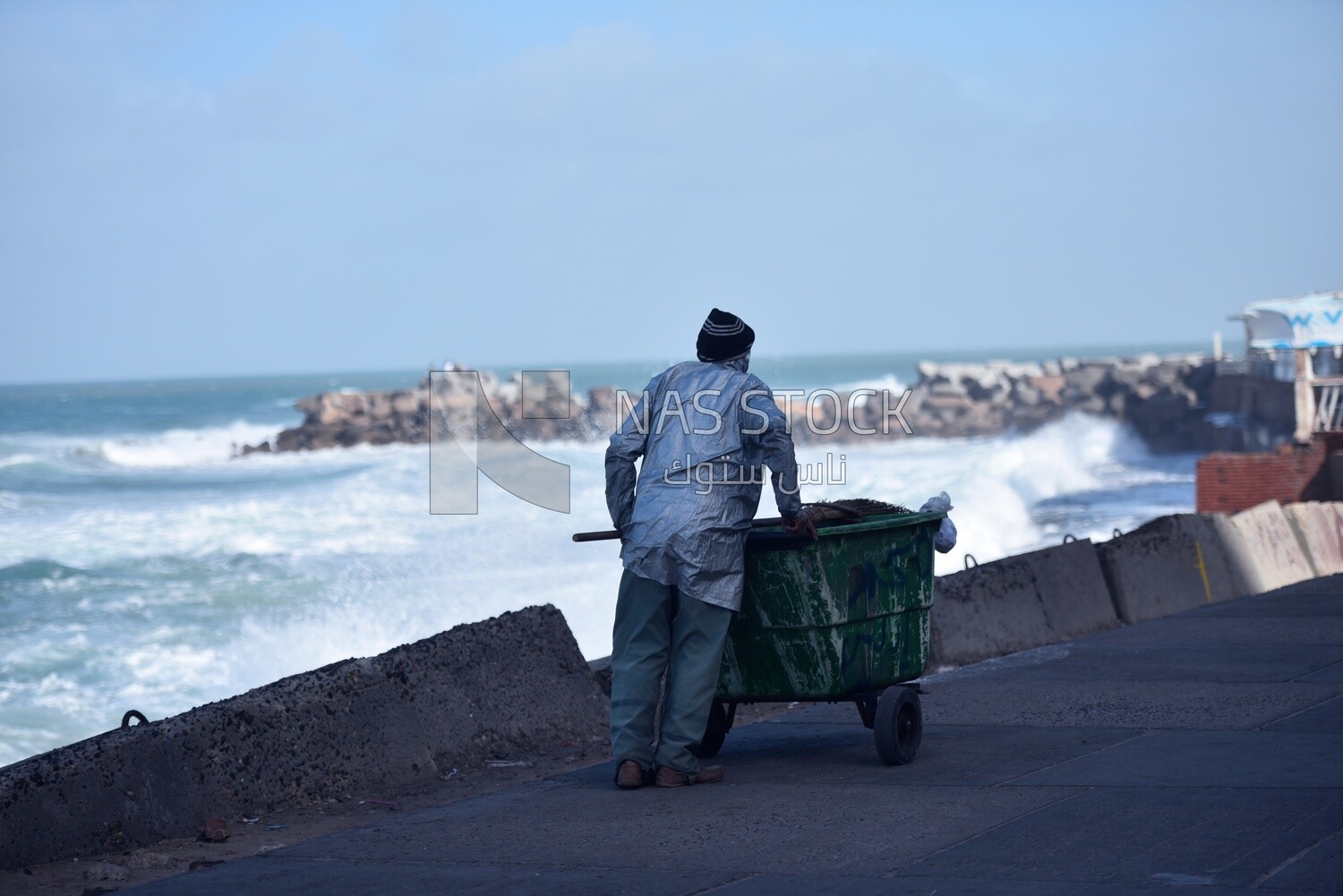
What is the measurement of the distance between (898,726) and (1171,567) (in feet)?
20.1

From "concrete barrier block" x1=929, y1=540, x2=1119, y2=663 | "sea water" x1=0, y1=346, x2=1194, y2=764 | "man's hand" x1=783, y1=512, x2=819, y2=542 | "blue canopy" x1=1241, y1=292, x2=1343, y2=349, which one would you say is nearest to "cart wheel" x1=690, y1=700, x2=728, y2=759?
"man's hand" x1=783, y1=512, x2=819, y2=542

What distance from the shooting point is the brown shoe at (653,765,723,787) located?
573 cm

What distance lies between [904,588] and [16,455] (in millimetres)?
49371

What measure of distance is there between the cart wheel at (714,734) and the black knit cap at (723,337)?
4.84 ft

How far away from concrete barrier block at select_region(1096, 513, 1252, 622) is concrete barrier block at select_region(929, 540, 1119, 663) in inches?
7.7

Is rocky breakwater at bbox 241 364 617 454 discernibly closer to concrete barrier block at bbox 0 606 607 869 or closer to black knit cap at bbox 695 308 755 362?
concrete barrier block at bbox 0 606 607 869

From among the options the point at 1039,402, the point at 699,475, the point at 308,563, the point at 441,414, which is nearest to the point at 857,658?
the point at 699,475

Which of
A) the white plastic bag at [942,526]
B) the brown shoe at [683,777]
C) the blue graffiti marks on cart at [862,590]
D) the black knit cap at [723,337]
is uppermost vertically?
the black knit cap at [723,337]

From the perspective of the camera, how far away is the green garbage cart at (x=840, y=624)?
5703 millimetres

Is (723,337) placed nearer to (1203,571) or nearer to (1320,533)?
(1203,571)

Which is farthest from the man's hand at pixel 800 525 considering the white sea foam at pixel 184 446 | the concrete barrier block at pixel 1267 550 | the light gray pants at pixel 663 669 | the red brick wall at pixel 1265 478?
the white sea foam at pixel 184 446

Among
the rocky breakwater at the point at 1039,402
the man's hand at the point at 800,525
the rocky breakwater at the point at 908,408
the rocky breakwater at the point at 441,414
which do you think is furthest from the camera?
the rocky breakwater at the point at 441,414

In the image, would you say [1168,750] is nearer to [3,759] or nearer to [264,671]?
[3,759]

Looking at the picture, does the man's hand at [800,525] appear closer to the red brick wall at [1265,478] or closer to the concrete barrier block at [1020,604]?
the concrete barrier block at [1020,604]
